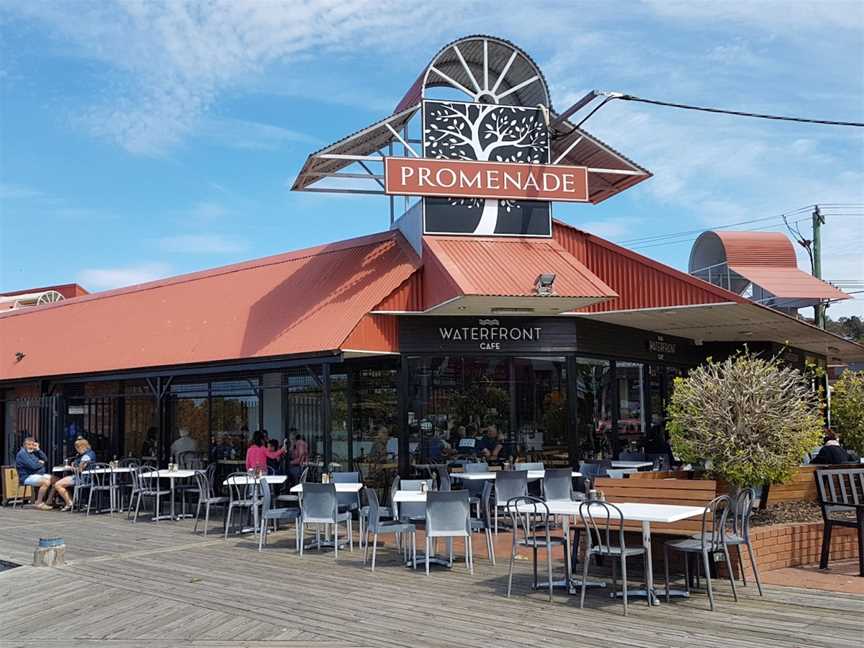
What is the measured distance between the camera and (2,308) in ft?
88.3

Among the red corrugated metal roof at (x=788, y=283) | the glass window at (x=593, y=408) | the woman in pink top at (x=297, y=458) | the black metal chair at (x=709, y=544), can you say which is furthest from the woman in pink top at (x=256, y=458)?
the red corrugated metal roof at (x=788, y=283)

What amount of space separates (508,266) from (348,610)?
23.2ft

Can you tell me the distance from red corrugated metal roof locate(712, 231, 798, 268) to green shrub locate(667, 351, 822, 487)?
1649 cm

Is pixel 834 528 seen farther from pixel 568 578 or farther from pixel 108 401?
pixel 108 401

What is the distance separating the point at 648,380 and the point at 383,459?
5.93 meters

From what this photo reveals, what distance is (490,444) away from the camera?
14.4 metres

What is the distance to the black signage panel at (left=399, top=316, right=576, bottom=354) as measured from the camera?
1392 centimetres

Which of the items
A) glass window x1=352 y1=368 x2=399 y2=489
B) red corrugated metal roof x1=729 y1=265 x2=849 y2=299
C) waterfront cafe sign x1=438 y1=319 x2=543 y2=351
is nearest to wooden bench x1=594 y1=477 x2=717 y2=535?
waterfront cafe sign x1=438 y1=319 x2=543 y2=351

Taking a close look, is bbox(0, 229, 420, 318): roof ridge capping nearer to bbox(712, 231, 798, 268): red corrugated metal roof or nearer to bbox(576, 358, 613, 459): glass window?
bbox(576, 358, 613, 459): glass window

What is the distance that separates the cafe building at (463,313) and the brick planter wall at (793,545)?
4.82 m

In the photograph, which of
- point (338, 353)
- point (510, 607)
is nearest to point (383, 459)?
point (338, 353)

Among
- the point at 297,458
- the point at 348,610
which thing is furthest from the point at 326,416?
the point at 348,610

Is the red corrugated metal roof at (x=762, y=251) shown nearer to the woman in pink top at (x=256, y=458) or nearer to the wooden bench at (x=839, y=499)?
the wooden bench at (x=839, y=499)

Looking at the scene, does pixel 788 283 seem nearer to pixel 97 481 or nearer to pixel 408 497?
pixel 408 497
